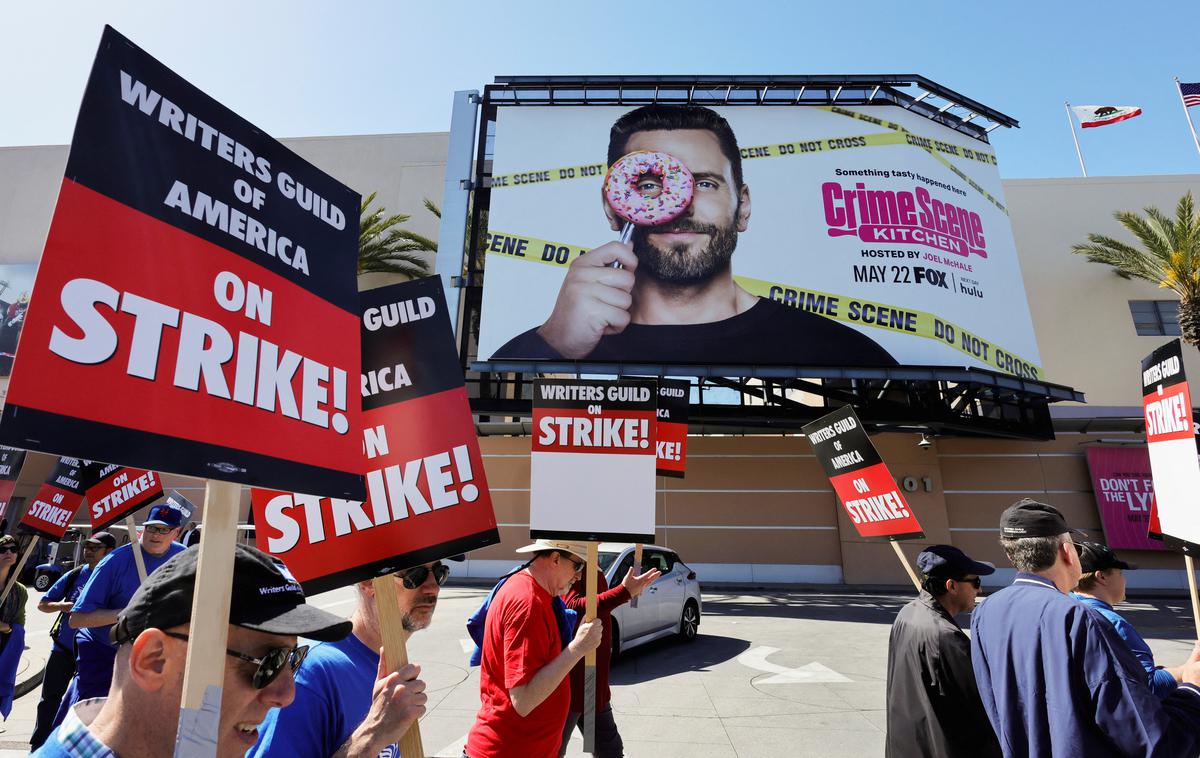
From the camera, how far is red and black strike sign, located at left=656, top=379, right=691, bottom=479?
24.9ft

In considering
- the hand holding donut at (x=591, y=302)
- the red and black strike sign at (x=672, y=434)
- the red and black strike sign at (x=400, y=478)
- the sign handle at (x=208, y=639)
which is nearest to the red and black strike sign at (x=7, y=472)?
the red and black strike sign at (x=400, y=478)

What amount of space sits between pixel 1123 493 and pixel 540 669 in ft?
67.3

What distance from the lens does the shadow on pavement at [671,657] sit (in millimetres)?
7938

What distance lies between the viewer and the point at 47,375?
4.06 feet

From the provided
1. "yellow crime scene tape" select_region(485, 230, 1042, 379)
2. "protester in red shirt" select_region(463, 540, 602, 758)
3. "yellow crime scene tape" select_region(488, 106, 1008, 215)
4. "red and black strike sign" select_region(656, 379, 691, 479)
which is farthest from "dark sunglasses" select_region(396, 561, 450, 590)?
"yellow crime scene tape" select_region(488, 106, 1008, 215)

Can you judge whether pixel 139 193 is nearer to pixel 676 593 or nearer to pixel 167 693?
pixel 167 693

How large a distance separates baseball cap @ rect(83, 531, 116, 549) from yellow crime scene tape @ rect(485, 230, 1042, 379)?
39.5 ft

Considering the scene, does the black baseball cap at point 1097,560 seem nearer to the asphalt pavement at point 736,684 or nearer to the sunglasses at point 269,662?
the asphalt pavement at point 736,684

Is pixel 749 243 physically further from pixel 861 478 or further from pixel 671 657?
pixel 861 478

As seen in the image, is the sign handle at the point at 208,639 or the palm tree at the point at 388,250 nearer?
the sign handle at the point at 208,639

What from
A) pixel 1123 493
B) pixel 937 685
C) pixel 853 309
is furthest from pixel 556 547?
pixel 1123 493

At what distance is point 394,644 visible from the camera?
1855mm

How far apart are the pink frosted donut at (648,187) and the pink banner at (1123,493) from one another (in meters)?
13.7

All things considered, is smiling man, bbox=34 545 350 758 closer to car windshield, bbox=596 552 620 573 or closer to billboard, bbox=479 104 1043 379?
car windshield, bbox=596 552 620 573
